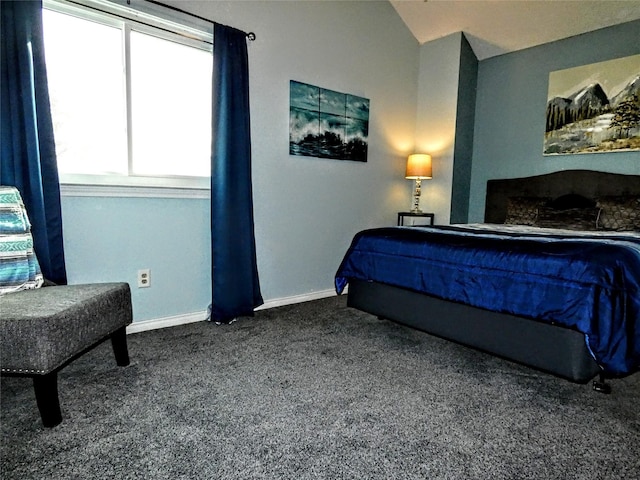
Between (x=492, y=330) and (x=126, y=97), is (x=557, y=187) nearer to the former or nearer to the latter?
(x=492, y=330)

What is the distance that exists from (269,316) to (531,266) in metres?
1.86

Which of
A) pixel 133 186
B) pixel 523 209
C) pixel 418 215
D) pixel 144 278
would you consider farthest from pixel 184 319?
pixel 523 209

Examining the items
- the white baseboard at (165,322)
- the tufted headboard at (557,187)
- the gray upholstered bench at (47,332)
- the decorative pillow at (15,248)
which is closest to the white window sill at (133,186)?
the decorative pillow at (15,248)

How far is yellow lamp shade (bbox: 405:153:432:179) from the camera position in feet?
12.7

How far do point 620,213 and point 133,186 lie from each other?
11.8 feet

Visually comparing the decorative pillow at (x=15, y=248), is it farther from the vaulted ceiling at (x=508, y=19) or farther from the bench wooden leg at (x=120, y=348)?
the vaulted ceiling at (x=508, y=19)

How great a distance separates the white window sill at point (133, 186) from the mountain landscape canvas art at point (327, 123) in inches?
34.6

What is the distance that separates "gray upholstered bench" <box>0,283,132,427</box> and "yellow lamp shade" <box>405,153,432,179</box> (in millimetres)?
3054

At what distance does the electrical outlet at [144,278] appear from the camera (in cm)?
254

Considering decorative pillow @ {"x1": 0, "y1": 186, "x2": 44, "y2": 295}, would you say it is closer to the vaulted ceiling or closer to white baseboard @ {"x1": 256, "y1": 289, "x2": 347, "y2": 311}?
white baseboard @ {"x1": 256, "y1": 289, "x2": 347, "y2": 311}

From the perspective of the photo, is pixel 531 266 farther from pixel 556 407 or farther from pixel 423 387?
pixel 423 387

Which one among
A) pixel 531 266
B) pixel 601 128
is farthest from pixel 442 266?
pixel 601 128

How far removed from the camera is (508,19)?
11.6 ft

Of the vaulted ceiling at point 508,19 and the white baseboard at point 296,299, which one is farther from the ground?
the vaulted ceiling at point 508,19
